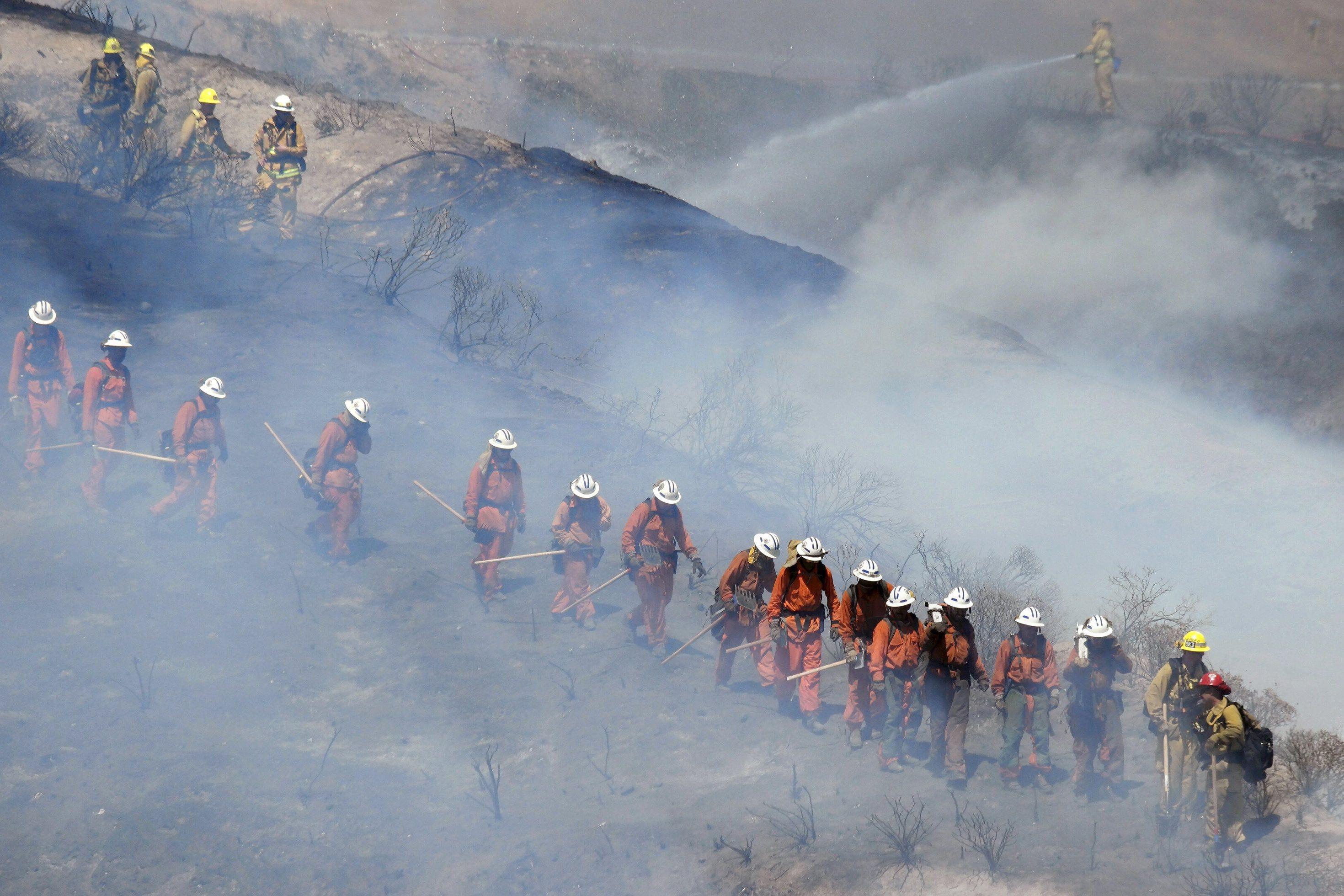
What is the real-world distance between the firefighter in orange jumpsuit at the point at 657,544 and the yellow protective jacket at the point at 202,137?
34.4ft

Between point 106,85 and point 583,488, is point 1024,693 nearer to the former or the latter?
point 583,488

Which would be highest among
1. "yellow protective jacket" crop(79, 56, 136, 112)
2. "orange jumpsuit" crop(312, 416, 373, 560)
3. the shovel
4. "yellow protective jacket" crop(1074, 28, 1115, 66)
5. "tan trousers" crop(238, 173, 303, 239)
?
"yellow protective jacket" crop(1074, 28, 1115, 66)

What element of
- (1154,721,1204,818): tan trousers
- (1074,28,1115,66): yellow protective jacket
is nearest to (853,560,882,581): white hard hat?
(1154,721,1204,818): tan trousers

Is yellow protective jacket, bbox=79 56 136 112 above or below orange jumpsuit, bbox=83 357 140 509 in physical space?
above

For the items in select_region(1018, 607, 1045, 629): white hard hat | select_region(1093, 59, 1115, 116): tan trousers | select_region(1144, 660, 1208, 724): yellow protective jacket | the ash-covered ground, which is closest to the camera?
select_region(1144, 660, 1208, 724): yellow protective jacket

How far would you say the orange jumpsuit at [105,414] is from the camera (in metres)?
10.4

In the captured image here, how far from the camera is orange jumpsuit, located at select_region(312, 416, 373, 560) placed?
10234 mm

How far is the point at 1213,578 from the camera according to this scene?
14.6 m

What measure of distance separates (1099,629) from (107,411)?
902 centimetres

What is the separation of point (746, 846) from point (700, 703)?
1.79m

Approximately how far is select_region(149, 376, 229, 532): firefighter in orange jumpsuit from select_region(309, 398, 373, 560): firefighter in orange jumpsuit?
100cm

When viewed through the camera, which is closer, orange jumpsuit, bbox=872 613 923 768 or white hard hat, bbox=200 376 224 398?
orange jumpsuit, bbox=872 613 923 768

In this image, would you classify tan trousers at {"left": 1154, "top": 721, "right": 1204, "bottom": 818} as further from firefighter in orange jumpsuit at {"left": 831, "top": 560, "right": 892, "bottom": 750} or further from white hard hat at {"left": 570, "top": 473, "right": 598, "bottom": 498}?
white hard hat at {"left": 570, "top": 473, "right": 598, "bottom": 498}

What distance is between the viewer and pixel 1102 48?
26.8 m
